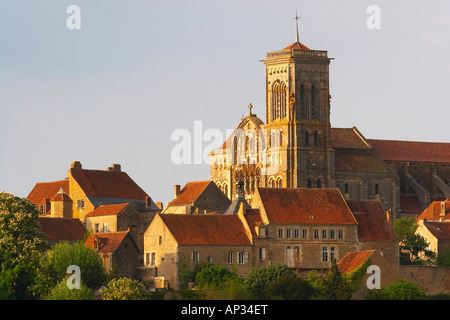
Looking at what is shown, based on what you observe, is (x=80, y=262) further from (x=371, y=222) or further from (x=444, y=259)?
(x=444, y=259)

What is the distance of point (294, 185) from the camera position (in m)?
189

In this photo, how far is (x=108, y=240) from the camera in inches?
6058

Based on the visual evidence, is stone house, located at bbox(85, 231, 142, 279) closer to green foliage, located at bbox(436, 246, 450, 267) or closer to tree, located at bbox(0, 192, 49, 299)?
tree, located at bbox(0, 192, 49, 299)

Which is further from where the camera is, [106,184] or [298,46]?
[298,46]

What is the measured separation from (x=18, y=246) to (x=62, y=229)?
756 inches

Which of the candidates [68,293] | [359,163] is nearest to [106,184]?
[359,163]

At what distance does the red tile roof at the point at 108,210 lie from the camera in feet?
538

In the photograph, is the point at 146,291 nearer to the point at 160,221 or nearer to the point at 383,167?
the point at 160,221

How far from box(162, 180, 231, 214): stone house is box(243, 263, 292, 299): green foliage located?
23789mm

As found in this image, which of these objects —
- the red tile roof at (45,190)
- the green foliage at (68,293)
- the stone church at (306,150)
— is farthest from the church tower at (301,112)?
the green foliage at (68,293)

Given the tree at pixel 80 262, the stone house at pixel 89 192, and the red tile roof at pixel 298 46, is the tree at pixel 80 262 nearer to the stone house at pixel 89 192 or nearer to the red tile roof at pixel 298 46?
the stone house at pixel 89 192
